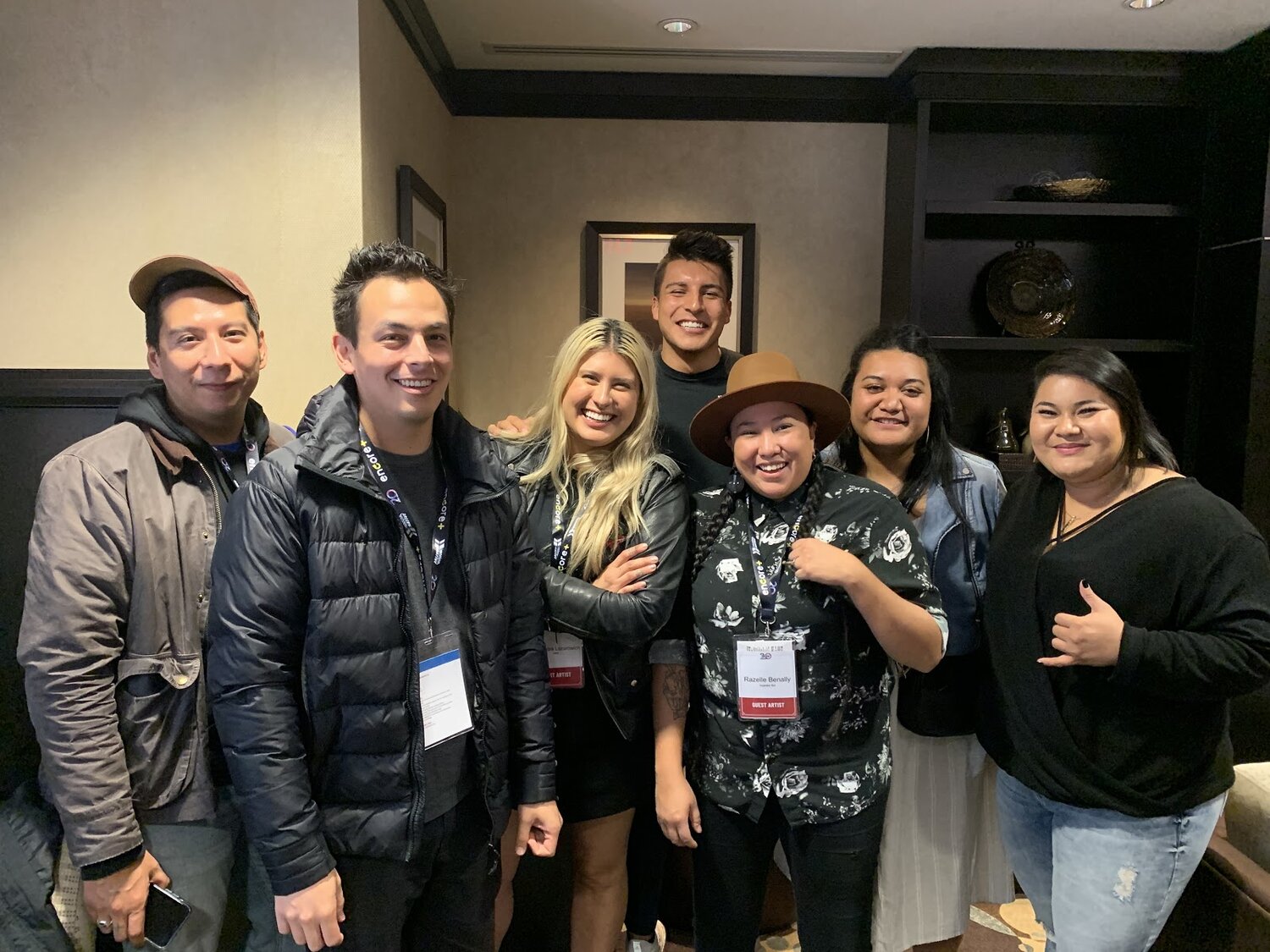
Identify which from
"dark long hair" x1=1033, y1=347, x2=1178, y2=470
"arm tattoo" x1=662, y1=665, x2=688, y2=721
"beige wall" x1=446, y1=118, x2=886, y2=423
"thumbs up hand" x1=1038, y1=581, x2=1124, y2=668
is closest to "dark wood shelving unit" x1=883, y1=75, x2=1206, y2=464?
"beige wall" x1=446, y1=118, x2=886, y2=423

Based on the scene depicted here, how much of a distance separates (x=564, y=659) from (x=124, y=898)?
831mm

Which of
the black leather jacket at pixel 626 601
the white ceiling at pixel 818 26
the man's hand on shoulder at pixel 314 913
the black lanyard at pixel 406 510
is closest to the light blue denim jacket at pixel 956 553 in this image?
the black leather jacket at pixel 626 601

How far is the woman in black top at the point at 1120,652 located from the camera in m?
1.41

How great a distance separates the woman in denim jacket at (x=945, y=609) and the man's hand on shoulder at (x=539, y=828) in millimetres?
768

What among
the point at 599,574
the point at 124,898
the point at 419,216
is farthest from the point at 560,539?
the point at 419,216

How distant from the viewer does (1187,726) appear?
1.48 metres

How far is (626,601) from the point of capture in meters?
1.48

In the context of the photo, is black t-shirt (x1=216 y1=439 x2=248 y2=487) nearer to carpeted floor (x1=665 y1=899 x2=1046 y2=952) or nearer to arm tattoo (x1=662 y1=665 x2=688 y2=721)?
arm tattoo (x1=662 y1=665 x2=688 y2=721)

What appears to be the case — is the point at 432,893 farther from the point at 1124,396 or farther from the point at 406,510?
the point at 1124,396

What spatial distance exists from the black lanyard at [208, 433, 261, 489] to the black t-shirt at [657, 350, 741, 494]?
93cm

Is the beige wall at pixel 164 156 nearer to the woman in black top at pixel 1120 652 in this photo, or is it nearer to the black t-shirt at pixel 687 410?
the black t-shirt at pixel 687 410

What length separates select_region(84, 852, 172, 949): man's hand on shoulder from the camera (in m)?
1.24

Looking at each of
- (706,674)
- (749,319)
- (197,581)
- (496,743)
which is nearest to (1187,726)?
(706,674)

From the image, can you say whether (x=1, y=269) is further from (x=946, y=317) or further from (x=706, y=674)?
(x=946, y=317)
